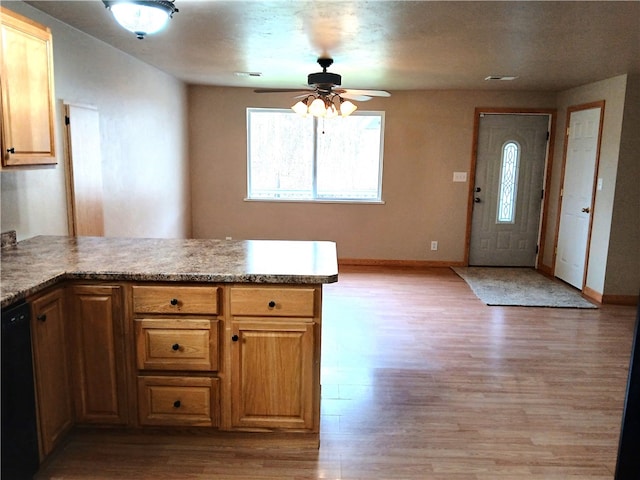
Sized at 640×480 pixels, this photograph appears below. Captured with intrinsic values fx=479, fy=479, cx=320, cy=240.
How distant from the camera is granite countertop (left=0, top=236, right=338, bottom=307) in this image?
218cm

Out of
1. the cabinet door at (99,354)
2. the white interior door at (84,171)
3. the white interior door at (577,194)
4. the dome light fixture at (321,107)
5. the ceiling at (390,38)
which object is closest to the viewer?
the cabinet door at (99,354)

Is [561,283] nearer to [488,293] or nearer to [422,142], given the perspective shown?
[488,293]

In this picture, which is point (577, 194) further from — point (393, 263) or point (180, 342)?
point (180, 342)

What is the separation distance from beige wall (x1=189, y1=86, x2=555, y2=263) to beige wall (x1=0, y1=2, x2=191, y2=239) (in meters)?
0.35

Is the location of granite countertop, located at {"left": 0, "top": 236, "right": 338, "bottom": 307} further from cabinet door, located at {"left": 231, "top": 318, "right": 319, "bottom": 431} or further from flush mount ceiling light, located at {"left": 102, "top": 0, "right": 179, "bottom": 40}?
flush mount ceiling light, located at {"left": 102, "top": 0, "right": 179, "bottom": 40}

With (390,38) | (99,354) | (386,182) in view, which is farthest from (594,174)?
(99,354)

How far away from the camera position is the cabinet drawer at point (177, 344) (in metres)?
2.28

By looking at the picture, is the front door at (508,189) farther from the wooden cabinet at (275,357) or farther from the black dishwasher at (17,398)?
the black dishwasher at (17,398)

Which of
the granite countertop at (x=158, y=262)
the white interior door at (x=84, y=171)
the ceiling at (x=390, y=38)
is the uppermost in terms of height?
the ceiling at (x=390, y=38)

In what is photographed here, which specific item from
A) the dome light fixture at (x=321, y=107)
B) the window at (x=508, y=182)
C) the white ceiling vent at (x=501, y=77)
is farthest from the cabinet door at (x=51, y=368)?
the window at (x=508, y=182)

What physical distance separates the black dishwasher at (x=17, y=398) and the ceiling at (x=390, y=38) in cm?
181

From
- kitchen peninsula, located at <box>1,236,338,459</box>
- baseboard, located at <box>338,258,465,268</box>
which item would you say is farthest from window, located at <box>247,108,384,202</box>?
kitchen peninsula, located at <box>1,236,338,459</box>

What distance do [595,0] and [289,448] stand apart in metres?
2.72

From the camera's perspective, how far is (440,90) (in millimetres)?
6016
